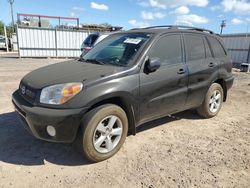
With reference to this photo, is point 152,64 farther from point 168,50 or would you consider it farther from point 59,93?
point 59,93

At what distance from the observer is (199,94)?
4824 mm

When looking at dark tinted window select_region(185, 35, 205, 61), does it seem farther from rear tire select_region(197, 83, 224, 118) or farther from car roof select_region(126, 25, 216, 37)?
rear tire select_region(197, 83, 224, 118)

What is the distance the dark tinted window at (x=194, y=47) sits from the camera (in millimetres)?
4598

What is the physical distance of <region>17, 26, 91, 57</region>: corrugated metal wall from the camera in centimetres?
1797

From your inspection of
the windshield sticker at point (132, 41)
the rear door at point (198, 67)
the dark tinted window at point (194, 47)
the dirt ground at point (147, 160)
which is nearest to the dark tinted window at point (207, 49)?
the rear door at point (198, 67)

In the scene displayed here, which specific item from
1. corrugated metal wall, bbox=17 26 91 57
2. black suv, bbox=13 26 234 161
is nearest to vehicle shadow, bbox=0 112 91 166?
black suv, bbox=13 26 234 161

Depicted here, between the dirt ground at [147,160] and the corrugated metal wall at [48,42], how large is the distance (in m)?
14.5

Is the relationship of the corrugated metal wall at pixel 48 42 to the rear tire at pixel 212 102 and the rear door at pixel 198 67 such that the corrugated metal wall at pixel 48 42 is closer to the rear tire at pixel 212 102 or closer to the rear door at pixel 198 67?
the rear door at pixel 198 67

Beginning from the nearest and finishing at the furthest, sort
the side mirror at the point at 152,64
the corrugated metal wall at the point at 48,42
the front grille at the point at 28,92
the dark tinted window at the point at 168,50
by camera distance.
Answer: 1. the front grille at the point at 28,92
2. the side mirror at the point at 152,64
3. the dark tinted window at the point at 168,50
4. the corrugated metal wall at the point at 48,42

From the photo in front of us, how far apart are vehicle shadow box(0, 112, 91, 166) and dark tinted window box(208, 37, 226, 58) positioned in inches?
138

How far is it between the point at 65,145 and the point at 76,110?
3.39ft

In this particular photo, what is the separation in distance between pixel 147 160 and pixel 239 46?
15877mm

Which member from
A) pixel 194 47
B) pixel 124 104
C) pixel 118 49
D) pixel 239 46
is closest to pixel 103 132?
pixel 124 104

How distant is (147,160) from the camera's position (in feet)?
11.5
